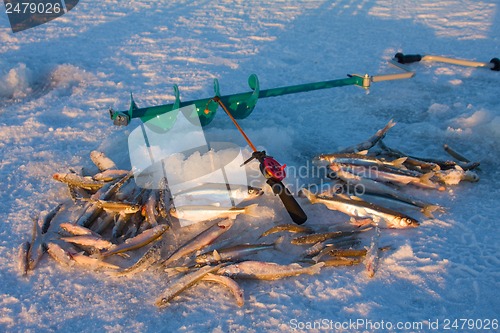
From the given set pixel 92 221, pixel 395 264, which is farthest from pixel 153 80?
pixel 395 264

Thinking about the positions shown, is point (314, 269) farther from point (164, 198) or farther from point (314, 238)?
point (164, 198)

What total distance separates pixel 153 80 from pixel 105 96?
2.55ft

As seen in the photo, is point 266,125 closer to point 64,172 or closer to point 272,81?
point 272,81

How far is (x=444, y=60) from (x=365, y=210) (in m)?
4.24

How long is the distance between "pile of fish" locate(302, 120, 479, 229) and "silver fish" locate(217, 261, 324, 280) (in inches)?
29.5

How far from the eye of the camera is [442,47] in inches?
318

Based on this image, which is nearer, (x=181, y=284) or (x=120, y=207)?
(x=181, y=284)

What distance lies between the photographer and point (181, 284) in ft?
11.6

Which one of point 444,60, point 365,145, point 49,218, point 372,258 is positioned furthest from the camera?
point 444,60

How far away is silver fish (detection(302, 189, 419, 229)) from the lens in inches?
160

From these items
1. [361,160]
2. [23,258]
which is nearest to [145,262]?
[23,258]

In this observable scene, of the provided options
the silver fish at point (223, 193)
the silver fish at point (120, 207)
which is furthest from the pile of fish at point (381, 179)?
the silver fish at point (120, 207)

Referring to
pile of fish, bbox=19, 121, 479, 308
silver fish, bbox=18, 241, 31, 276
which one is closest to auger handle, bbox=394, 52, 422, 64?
pile of fish, bbox=19, 121, 479, 308

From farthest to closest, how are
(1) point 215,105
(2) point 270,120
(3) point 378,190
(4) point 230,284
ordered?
(2) point 270,120 → (1) point 215,105 → (3) point 378,190 → (4) point 230,284
